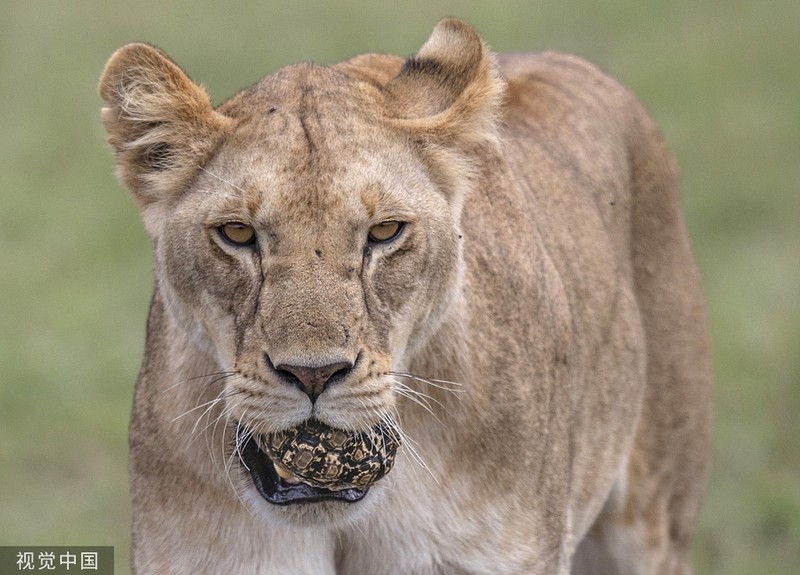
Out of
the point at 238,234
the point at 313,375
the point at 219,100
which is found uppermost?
the point at 219,100

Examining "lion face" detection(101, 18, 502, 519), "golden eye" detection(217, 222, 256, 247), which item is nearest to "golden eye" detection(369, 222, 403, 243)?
"lion face" detection(101, 18, 502, 519)

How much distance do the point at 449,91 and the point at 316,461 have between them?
1.01m

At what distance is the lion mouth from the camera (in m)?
3.63

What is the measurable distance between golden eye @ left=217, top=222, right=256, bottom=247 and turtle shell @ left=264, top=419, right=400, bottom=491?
1.36ft

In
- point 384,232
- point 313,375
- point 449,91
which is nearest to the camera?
point 313,375

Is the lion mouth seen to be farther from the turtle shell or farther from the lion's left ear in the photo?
the lion's left ear

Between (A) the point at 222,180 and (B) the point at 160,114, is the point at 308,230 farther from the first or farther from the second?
(B) the point at 160,114

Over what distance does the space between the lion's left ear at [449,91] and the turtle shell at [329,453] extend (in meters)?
0.72

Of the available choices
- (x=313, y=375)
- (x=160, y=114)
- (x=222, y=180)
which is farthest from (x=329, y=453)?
(x=160, y=114)

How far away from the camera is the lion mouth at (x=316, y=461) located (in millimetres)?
3633

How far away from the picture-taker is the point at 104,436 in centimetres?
838

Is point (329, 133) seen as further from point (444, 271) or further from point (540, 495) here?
point (540, 495)

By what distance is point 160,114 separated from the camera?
3859mm

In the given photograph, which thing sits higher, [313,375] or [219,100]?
[219,100]
